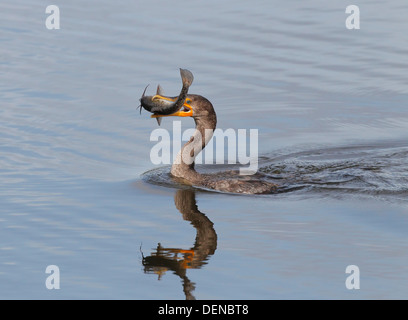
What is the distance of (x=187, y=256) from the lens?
905 centimetres

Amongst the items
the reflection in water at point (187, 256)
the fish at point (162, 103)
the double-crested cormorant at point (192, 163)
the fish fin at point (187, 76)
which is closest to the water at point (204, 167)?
the reflection in water at point (187, 256)

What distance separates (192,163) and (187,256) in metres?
3.20

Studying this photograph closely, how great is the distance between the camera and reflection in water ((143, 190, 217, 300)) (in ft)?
28.0

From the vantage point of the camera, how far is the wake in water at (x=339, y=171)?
11.4m

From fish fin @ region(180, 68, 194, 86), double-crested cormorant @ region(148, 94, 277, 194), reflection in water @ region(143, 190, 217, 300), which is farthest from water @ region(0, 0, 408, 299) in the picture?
fish fin @ region(180, 68, 194, 86)

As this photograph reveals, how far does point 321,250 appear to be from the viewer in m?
8.94

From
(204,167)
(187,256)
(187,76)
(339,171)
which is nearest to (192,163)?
(204,167)

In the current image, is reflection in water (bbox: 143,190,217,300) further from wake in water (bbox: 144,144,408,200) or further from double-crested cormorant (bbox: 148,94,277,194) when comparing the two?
wake in water (bbox: 144,144,408,200)

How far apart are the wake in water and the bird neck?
196 mm

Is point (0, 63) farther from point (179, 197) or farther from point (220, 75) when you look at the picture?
point (179, 197)

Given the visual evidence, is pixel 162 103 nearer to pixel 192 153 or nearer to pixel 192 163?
pixel 192 153

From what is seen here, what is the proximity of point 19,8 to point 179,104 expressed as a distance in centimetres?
943

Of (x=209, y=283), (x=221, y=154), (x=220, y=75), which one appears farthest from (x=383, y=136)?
(x=209, y=283)

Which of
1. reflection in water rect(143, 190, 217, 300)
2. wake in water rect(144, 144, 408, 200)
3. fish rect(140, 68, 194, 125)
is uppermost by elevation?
fish rect(140, 68, 194, 125)
